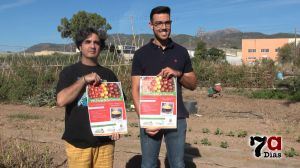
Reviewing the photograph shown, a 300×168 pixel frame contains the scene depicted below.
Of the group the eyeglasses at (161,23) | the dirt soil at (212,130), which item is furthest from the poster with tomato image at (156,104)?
the dirt soil at (212,130)

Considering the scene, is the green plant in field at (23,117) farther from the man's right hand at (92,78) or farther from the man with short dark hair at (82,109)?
the man's right hand at (92,78)

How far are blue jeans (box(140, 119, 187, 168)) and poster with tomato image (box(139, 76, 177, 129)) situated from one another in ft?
0.35

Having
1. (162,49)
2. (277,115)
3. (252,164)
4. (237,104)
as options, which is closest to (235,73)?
(237,104)

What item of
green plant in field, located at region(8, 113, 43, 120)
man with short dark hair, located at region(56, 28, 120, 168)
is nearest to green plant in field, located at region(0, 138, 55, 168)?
man with short dark hair, located at region(56, 28, 120, 168)

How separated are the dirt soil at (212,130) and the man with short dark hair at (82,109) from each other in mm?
2163

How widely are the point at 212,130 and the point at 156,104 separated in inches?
198

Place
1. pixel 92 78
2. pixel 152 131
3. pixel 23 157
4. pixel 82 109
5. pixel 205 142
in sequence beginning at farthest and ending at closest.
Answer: pixel 205 142 → pixel 23 157 → pixel 152 131 → pixel 82 109 → pixel 92 78

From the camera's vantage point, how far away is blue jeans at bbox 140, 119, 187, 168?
137 inches

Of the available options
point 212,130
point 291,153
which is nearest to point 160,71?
point 291,153

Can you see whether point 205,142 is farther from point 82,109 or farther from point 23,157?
point 82,109

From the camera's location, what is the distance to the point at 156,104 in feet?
11.2

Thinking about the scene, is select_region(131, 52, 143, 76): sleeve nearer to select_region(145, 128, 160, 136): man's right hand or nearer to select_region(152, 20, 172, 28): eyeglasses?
select_region(152, 20, 172, 28): eyeglasses

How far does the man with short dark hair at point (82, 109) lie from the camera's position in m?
3.20

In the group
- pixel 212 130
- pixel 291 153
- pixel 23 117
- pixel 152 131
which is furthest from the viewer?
pixel 23 117
